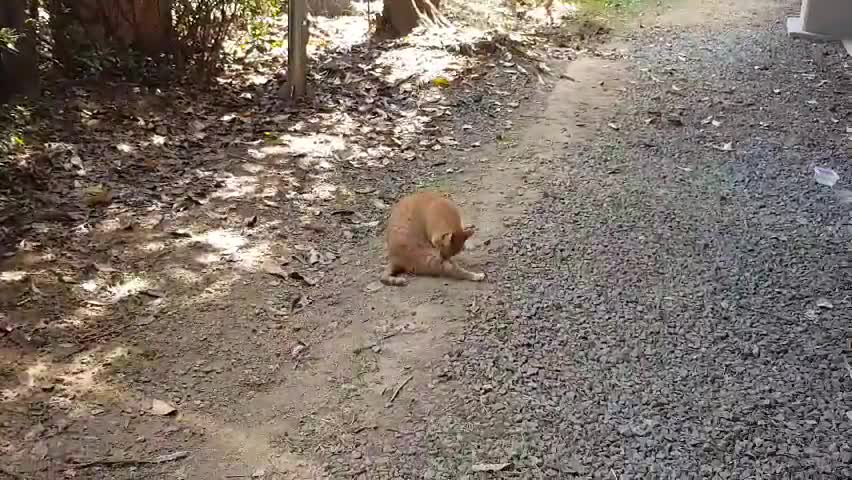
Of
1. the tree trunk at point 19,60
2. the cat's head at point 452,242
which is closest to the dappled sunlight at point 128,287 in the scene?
the cat's head at point 452,242

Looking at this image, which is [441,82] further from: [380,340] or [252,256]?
[380,340]

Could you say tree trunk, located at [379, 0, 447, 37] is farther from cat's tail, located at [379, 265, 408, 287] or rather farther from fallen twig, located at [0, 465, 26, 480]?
fallen twig, located at [0, 465, 26, 480]

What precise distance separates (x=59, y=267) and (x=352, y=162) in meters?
2.19

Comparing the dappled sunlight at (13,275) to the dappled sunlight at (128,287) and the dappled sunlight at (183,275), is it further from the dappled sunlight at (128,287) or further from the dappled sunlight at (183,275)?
the dappled sunlight at (183,275)

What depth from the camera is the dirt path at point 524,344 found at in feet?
9.98

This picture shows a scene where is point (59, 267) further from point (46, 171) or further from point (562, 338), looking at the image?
point (562, 338)

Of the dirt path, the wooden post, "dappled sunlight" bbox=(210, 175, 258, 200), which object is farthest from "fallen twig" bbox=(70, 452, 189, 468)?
the wooden post

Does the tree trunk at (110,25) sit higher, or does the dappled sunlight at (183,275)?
the tree trunk at (110,25)

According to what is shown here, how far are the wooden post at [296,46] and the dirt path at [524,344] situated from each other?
1.37 m

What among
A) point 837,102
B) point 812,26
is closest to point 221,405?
point 837,102

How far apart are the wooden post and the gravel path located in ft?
7.62

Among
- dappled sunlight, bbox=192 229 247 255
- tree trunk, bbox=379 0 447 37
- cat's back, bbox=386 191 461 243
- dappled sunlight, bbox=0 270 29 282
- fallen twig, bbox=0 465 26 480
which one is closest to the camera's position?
fallen twig, bbox=0 465 26 480

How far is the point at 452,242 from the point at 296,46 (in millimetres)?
3247

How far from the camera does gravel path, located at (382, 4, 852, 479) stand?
3.04 m
